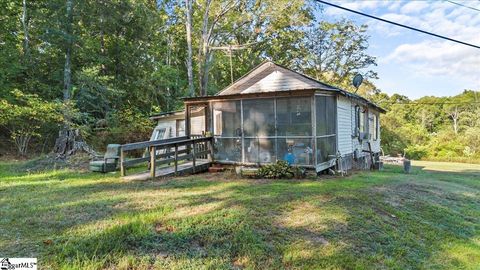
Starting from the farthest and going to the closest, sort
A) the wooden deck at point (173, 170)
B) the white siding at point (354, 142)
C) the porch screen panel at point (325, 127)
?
the white siding at point (354, 142), the porch screen panel at point (325, 127), the wooden deck at point (173, 170)

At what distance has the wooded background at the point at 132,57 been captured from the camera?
14.3 meters

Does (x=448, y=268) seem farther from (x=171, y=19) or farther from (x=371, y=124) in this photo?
(x=171, y=19)

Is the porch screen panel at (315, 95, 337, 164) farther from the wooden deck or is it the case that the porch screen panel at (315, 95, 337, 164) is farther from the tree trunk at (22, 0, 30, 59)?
the tree trunk at (22, 0, 30, 59)

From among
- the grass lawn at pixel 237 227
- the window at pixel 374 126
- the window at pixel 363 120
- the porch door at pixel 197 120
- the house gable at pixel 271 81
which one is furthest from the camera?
the window at pixel 374 126

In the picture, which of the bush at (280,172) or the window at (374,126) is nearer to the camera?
the bush at (280,172)

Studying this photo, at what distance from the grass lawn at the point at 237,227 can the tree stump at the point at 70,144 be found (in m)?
5.79

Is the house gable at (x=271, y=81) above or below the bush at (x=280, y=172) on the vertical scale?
above

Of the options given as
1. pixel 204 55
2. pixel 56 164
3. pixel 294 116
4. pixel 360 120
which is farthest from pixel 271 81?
pixel 204 55

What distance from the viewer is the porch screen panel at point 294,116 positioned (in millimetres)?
8422

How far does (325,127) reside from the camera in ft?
29.3

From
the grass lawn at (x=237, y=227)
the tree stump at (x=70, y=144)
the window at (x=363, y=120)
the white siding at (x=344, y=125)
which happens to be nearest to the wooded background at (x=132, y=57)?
the tree stump at (x=70, y=144)

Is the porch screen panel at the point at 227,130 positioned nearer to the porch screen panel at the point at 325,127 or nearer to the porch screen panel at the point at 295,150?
the porch screen panel at the point at 295,150

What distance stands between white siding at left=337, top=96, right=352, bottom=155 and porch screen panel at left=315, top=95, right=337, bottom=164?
493 mm

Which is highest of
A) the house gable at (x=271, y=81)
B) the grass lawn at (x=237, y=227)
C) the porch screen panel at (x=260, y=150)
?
the house gable at (x=271, y=81)
